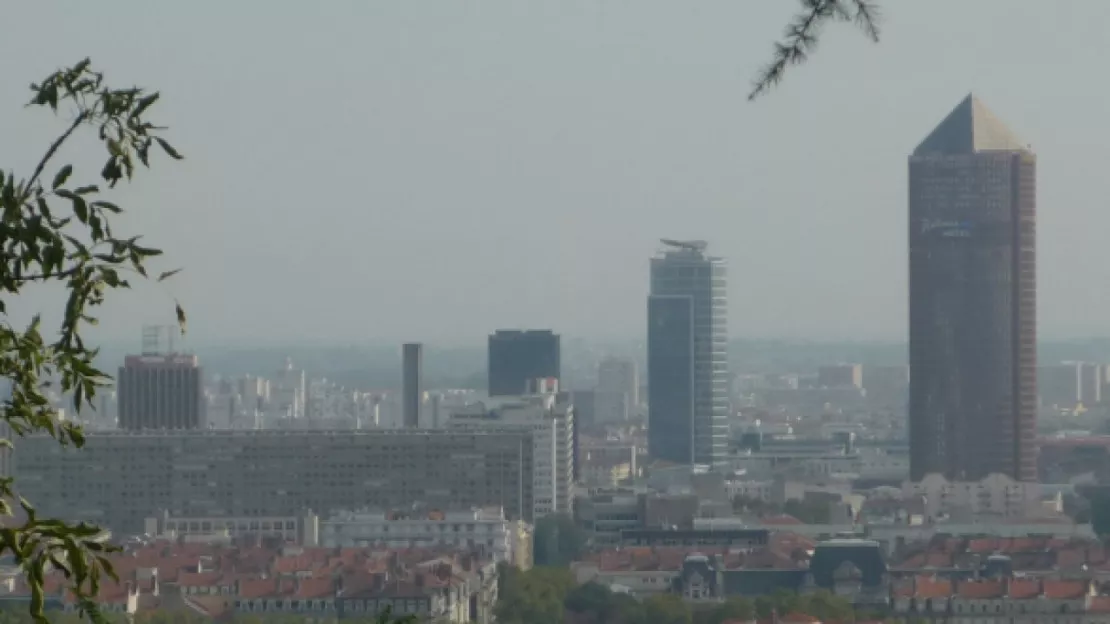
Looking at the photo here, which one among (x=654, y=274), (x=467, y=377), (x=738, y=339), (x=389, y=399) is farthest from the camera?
(x=738, y=339)

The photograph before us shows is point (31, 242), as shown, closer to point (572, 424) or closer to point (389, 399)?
point (572, 424)

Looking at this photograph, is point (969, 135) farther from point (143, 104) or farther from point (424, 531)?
point (143, 104)

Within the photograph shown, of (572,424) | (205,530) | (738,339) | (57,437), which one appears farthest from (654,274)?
(57,437)

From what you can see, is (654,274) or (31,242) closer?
(31,242)

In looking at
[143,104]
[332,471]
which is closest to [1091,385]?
[332,471]

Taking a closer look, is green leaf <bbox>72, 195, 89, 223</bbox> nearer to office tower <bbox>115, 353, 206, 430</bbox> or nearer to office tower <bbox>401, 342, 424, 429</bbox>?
office tower <bbox>115, 353, 206, 430</bbox>

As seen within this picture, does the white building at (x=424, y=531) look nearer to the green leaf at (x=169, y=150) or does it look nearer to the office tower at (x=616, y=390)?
the green leaf at (x=169, y=150)

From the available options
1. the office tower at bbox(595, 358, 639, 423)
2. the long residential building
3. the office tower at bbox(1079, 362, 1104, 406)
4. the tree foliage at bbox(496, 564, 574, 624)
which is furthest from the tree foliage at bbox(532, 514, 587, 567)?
the office tower at bbox(1079, 362, 1104, 406)
